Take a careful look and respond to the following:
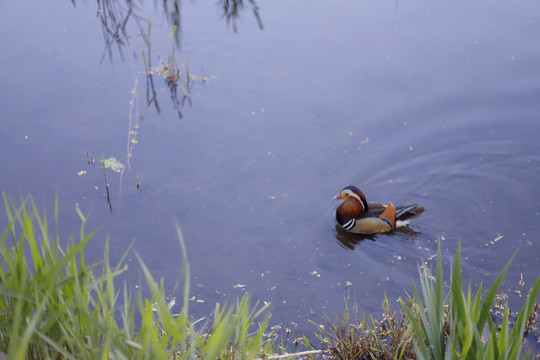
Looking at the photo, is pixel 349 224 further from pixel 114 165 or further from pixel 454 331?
pixel 454 331

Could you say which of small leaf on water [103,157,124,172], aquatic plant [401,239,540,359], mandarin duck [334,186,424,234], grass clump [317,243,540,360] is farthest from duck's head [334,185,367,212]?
aquatic plant [401,239,540,359]

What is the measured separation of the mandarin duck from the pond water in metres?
0.13

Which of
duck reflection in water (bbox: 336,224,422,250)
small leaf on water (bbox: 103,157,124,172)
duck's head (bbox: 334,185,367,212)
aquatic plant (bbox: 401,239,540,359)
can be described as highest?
aquatic plant (bbox: 401,239,540,359)

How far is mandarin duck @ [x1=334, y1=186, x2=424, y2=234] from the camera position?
5.79 metres

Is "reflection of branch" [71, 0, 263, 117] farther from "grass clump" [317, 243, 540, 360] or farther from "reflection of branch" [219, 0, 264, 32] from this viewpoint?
"grass clump" [317, 243, 540, 360]

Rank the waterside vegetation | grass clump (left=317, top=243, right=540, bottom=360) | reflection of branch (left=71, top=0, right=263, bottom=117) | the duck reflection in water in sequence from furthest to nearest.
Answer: reflection of branch (left=71, top=0, right=263, bottom=117)
the duck reflection in water
grass clump (left=317, top=243, right=540, bottom=360)
the waterside vegetation

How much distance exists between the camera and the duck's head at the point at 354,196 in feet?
19.1

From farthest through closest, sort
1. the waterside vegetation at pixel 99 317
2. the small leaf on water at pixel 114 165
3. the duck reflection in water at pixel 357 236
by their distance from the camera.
Answer: the small leaf on water at pixel 114 165 < the duck reflection in water at pixel 357 236 < the waterside vegetation at pixel 99 317

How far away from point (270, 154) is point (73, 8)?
475cm

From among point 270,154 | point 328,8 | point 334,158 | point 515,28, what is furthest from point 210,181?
point 515,28

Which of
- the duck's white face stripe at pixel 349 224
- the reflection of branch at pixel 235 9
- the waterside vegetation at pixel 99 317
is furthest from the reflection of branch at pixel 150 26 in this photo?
the waterside vegetation at pixel 99 317

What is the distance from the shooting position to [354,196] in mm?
5828

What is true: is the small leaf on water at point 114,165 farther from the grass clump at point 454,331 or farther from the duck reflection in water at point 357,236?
the grass clump at point 454,331

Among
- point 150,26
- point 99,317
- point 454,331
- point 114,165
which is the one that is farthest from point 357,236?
point 150,26
